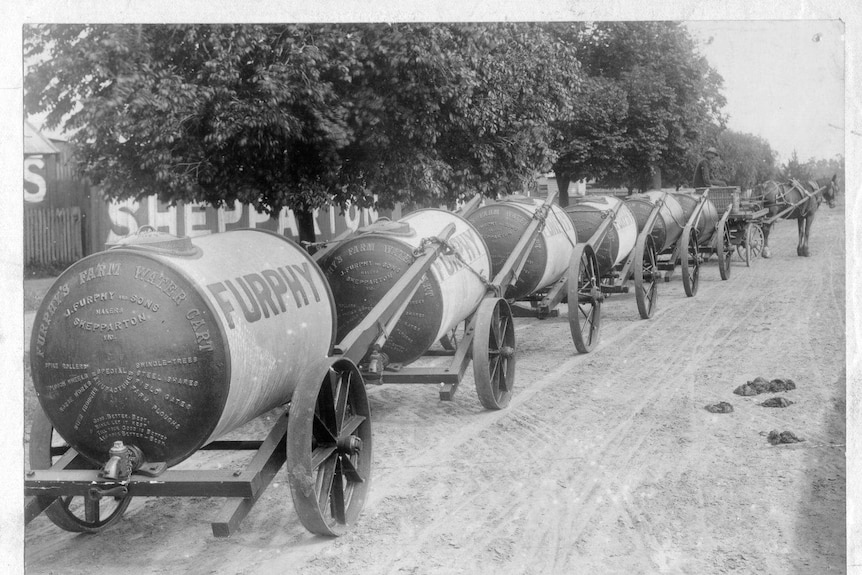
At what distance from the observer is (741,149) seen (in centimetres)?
662

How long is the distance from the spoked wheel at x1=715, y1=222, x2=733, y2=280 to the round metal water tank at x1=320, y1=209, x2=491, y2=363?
9.18 meters

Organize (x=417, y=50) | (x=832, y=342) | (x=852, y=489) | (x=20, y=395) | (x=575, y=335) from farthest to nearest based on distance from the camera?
1. (x=575, y=335)
2. (x=832, y=342)
3. (x=417, y=50)
4. (x=852, y=489)
5. (x=20, y=395)

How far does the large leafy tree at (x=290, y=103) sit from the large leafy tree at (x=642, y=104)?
46 cm

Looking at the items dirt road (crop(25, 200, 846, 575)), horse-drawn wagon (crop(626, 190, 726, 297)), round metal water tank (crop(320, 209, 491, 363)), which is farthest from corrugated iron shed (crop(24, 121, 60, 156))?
horse-drawn wagon (crop(626, 190, 726, 297))

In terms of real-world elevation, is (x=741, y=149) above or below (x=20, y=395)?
above

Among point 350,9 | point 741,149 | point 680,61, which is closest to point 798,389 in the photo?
point 741,149

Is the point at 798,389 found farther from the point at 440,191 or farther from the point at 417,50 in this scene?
the point at 417,50

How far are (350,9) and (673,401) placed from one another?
4.78 meters

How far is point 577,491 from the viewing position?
554cm

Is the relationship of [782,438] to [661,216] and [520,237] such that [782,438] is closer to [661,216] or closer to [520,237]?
[520,237]

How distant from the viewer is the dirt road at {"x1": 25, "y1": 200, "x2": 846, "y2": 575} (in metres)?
4.59

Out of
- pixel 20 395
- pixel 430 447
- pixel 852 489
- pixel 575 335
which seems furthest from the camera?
pixel 575 335

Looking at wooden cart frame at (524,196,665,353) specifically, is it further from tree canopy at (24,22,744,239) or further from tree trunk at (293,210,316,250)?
tree trunk at (293,210,316,250)

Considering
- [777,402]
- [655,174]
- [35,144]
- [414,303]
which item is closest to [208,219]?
[35,144]
